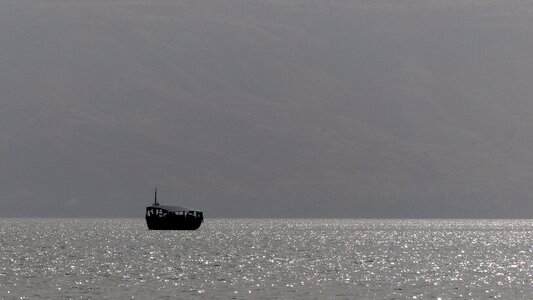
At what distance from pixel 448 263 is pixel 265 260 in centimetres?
2302

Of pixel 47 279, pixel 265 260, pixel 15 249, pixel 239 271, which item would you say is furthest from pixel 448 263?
pixel 15 249

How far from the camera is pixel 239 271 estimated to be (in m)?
133

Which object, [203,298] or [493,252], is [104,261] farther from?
[493,252]

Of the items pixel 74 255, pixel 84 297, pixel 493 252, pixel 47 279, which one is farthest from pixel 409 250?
pixel 84 297

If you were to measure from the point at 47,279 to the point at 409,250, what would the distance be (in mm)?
86782

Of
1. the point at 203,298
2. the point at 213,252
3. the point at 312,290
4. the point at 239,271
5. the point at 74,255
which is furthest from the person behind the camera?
the point at 213,252

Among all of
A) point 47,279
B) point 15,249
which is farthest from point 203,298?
point 15,249

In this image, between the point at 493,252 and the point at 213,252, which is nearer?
the point at 213,252

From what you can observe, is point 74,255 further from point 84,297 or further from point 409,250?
point 84,297

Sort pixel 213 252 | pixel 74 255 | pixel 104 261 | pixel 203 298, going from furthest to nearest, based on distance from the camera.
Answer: pixel 213 252 < pixel 74 255 < pixel 104 261 < pixel 203 298

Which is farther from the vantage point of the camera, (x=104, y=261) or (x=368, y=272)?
(x=104, y=261)

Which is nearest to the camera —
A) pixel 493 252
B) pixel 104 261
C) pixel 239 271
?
pixel 239 271

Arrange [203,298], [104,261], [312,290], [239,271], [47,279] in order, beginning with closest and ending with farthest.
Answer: [203,298] < [312,290] < [47,279] < [239,271] < [104,261]

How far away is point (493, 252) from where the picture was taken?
193 metres
